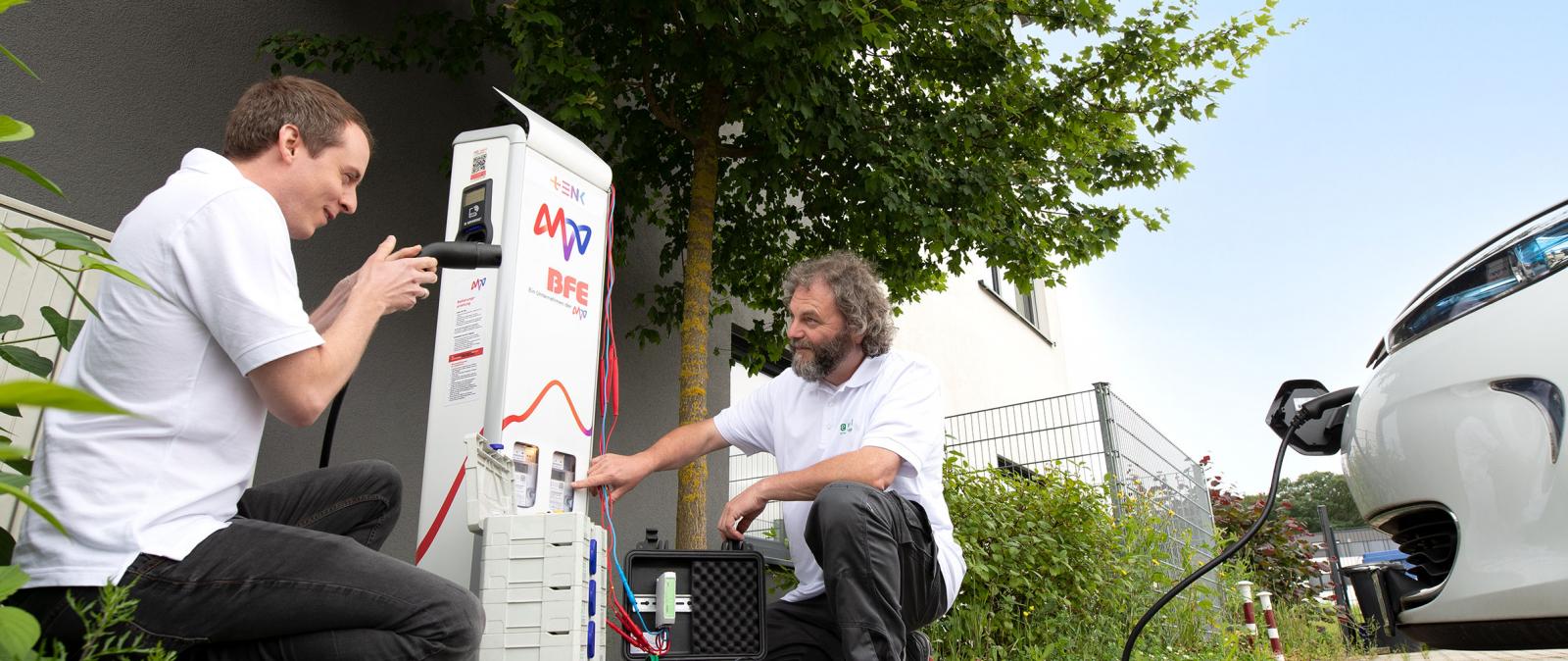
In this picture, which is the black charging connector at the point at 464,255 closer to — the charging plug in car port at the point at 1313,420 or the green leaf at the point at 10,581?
the green leaf at the point at 10,581

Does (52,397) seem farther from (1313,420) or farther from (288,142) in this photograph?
(1313,420)

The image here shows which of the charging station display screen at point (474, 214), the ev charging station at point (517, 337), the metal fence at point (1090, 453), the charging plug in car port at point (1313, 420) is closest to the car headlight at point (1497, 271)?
the charging plug in car port at point (1313, 420)

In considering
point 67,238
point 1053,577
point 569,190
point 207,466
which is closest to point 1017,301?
point 1053,577

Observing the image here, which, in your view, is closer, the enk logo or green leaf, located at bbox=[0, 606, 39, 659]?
green leaf, located at bbox=[0, 606, 39, 659]

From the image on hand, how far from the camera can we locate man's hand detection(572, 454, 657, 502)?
8.43 ft

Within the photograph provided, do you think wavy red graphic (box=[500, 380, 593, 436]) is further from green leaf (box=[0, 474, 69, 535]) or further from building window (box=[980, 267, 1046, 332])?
building window (box=[980, 267, 1046, 332])

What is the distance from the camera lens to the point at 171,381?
4.48 ft

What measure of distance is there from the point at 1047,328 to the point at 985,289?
102 inches

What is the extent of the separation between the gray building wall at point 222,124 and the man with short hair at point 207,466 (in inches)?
83.0

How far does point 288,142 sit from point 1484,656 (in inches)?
241

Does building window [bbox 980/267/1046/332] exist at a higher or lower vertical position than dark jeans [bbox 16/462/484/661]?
higher

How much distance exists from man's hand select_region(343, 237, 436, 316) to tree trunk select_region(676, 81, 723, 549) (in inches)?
90.2

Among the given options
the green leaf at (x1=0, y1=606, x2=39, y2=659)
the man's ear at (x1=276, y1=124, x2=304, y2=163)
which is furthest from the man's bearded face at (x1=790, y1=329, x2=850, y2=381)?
the green leaf at (x1=0, y1=606, x2=39, y2=659)

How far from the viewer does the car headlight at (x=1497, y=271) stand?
1.75m
